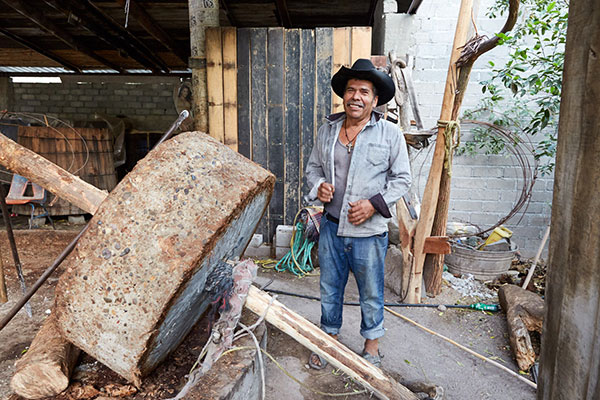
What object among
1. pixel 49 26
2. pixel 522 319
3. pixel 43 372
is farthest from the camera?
pixel 49 26

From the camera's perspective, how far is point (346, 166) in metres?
2.28

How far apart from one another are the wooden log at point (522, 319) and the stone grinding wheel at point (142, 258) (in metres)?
2.24

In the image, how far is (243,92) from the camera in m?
4.00

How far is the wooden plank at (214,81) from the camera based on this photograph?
12.7 ft

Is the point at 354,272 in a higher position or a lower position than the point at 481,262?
higher

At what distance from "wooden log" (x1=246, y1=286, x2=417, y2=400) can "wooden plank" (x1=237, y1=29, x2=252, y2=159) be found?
9.13 ft

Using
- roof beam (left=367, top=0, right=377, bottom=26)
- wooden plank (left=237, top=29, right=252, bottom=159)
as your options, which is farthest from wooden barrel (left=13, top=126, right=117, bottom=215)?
roof beam (left=367, top=0, right=377, bottom=26)

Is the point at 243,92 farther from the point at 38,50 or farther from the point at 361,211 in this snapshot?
the point at 38,50

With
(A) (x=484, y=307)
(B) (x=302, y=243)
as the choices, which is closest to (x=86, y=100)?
(B) (x=302, y=243)

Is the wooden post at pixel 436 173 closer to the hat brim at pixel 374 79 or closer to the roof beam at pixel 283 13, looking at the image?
the hat brim at pixel 374 79

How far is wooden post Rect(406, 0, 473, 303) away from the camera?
2.81 meters

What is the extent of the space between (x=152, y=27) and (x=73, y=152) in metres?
2.41

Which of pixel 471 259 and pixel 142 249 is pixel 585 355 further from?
pixel 471 259

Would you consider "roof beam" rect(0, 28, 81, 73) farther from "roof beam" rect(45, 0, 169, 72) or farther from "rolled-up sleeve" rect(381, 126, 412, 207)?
"rolled-up sleeve" rect(381, 126, 412, 207)
